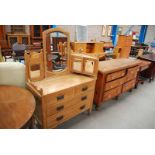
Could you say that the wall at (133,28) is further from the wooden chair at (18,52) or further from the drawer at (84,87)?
the drawer at (84,87)

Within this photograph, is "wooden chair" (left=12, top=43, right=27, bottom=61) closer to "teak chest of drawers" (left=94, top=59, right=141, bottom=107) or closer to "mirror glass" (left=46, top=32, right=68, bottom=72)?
"mirror glass" (left=46, top=32, right=68, bottom=72)

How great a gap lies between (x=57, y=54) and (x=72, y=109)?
3.70 feet

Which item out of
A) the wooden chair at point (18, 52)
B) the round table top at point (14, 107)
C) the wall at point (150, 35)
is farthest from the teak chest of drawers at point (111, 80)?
the wall at point (150, 35)

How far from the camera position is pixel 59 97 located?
196 centimetres

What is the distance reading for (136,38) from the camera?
934 cm

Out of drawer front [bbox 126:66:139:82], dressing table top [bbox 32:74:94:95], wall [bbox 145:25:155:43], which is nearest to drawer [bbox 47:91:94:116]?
dressing table top [bbox 32:74:94:95]

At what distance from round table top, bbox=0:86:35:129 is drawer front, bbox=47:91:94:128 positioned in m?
0.54

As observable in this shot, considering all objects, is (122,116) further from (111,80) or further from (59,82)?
(59,82)

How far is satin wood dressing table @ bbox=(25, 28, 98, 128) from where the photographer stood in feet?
6.22

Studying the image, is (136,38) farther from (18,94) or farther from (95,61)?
(18,94)

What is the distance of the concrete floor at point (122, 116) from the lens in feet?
7.98

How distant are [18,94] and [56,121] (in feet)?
2.37

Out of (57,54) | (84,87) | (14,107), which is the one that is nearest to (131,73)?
(84,87)

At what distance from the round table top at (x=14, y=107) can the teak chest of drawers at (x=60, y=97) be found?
22 cm
